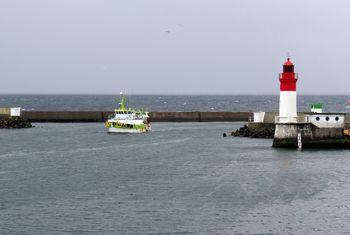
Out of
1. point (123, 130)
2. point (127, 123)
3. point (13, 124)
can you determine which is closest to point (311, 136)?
point (123, 130)

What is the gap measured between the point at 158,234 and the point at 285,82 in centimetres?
2240

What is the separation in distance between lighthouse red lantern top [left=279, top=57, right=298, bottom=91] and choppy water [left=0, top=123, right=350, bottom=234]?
398 cm

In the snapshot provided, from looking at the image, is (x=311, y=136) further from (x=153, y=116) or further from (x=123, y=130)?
(x=153, y=116)

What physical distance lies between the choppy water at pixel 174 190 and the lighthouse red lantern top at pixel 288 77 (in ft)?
13.0

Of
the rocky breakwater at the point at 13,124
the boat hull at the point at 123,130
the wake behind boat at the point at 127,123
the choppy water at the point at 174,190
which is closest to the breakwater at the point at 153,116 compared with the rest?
the rocky breakwater at the point at 13,124

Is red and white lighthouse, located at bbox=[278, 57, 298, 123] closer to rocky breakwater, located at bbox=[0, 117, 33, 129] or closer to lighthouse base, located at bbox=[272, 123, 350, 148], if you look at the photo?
lighthouse base, located at bbox=[272, 123, 350, 148]

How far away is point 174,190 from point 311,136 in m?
15.6

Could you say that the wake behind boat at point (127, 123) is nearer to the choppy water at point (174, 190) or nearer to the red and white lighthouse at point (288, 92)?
the choppy water at point (174, 190)

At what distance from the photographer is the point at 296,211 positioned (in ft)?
92.3

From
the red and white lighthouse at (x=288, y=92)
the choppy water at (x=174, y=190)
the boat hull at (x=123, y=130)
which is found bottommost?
the choppy water at (x=174, y=190)

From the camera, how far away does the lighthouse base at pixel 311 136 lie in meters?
45.6

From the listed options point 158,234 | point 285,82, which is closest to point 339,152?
point 285,82

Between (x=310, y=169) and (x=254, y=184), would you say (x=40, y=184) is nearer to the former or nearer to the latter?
(x=254, y=184)

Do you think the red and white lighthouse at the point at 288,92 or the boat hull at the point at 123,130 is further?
the boat hull at the point at 123,130
